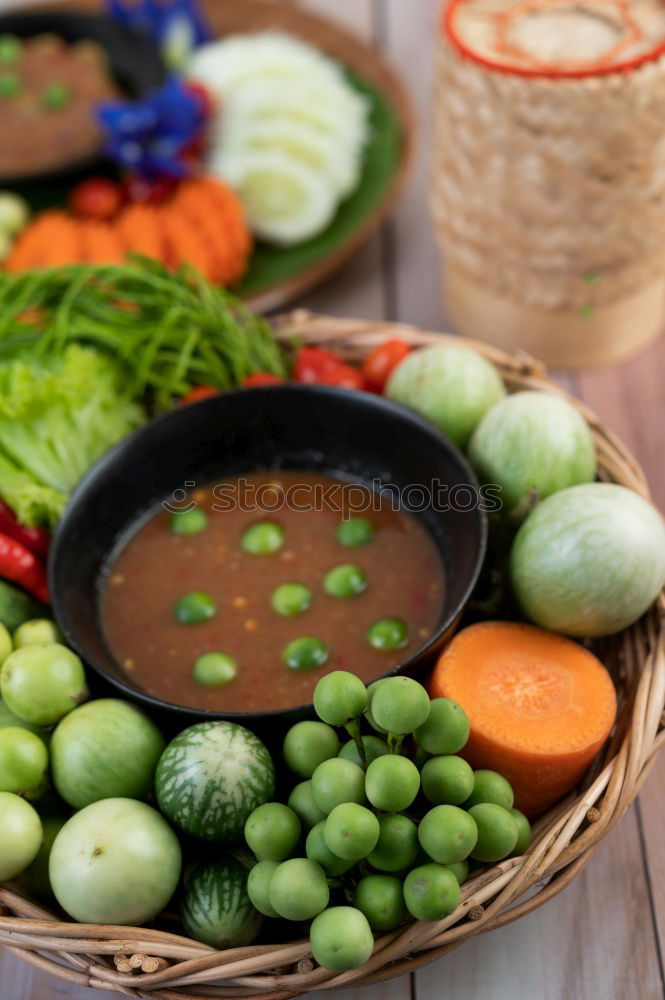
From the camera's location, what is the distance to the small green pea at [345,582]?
4.53 feet

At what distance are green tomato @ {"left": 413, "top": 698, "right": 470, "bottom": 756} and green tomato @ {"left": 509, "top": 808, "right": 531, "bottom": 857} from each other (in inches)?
4.7

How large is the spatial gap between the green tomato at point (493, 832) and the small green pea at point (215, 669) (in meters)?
0.39

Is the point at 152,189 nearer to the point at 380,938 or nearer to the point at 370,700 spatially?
the point at 370,700

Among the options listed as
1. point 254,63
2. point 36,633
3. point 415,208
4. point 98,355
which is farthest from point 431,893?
point 254,63

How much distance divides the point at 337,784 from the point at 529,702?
29 cm

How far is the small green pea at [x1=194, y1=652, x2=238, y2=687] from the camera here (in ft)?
4.26

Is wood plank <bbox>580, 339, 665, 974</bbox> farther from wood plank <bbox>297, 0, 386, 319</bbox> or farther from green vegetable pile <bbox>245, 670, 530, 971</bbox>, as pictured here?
green vegetable pile <bbox>245, 670, 530, 971</bbox>

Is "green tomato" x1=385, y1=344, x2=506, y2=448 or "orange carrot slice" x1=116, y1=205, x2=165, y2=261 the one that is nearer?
"green tomato" x1=385, y1=344, x2=506, y2=448

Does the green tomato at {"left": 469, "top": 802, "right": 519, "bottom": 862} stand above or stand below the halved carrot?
above

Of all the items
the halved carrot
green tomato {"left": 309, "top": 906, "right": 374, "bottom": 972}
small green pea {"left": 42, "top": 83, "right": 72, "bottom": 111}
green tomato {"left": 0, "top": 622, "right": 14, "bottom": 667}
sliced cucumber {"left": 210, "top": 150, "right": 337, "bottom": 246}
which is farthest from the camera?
small green pea {"left": 42, "top": 83, "right": 72, "bottom": 111}

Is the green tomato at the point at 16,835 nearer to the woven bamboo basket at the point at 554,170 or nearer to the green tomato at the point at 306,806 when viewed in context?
the green tomato at the point at 306,806

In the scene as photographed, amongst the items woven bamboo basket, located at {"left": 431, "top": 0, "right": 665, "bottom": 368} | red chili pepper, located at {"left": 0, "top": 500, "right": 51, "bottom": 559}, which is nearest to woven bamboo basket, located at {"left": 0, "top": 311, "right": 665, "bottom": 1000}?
red chili pepper, located at {"left": 0, "top": 500, "right": 51, "bottom": 559}

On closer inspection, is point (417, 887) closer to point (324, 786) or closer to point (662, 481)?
point (324, 786)

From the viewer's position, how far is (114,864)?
1058mm
